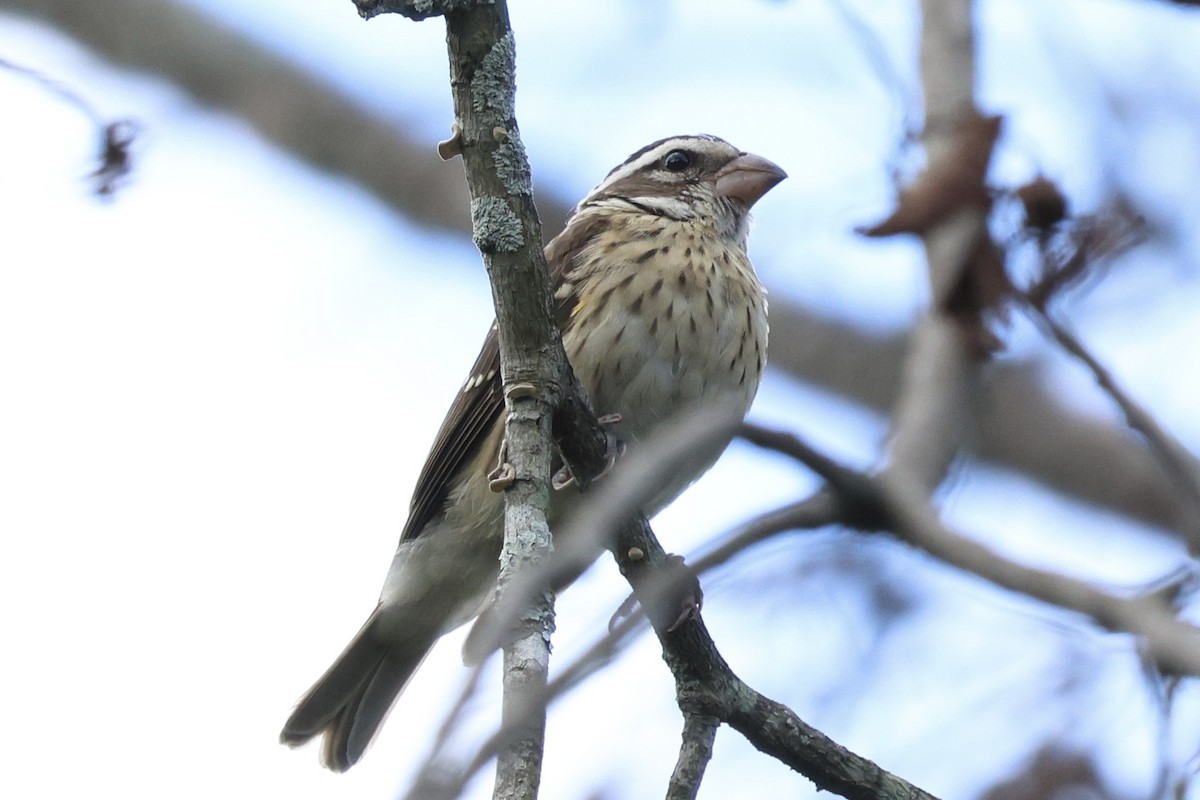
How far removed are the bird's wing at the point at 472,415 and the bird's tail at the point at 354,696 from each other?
61 centimetres

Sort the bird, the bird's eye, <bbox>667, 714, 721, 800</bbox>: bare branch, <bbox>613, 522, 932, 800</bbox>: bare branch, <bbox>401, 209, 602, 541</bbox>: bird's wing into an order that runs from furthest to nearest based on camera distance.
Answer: the bird's eye → <bbox>401, 209, 602, 541</bbox>: bird's wing → the bird → <bbox>613, 522, 932, 800</bbox>: bare branch → <bbox>667, 714, 721, 800</bbox>: bare branch

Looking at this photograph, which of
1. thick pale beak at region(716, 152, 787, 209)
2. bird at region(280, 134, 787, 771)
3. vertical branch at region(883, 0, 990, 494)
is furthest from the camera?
thick pale beak at region(716, 152, 787, 209)

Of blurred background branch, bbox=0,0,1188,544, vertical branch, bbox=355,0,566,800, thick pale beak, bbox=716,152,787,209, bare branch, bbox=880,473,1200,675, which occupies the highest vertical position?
blurred background branch, bbox=0,0,1188,544

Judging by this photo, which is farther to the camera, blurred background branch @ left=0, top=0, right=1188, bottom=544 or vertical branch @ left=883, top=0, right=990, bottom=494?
blurred background branch @ left=0, top=0, right=1188, bottom=544

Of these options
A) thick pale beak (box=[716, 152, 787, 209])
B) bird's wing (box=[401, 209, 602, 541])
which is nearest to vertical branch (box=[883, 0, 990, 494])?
thick pale beak (box=[716, 152, 787, 209])

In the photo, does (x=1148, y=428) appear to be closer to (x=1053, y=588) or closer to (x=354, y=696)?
(x=1053, y=588)

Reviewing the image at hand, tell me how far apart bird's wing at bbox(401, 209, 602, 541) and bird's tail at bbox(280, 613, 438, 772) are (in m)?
0.61

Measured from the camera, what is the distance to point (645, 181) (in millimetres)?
6008

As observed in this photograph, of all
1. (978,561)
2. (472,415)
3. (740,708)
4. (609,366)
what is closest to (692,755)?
(740,708)

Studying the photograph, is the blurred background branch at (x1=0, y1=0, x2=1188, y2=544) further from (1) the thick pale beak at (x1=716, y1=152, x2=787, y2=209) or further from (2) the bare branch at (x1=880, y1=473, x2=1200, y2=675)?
(2) the bare branch at (x1=880, y1=473, x2=1200, y2=675)

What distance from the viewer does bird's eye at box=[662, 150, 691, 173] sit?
6020 millimetres

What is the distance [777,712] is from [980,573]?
72 cm

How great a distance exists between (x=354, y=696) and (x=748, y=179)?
262 cm

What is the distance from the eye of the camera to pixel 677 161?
6043 mm
